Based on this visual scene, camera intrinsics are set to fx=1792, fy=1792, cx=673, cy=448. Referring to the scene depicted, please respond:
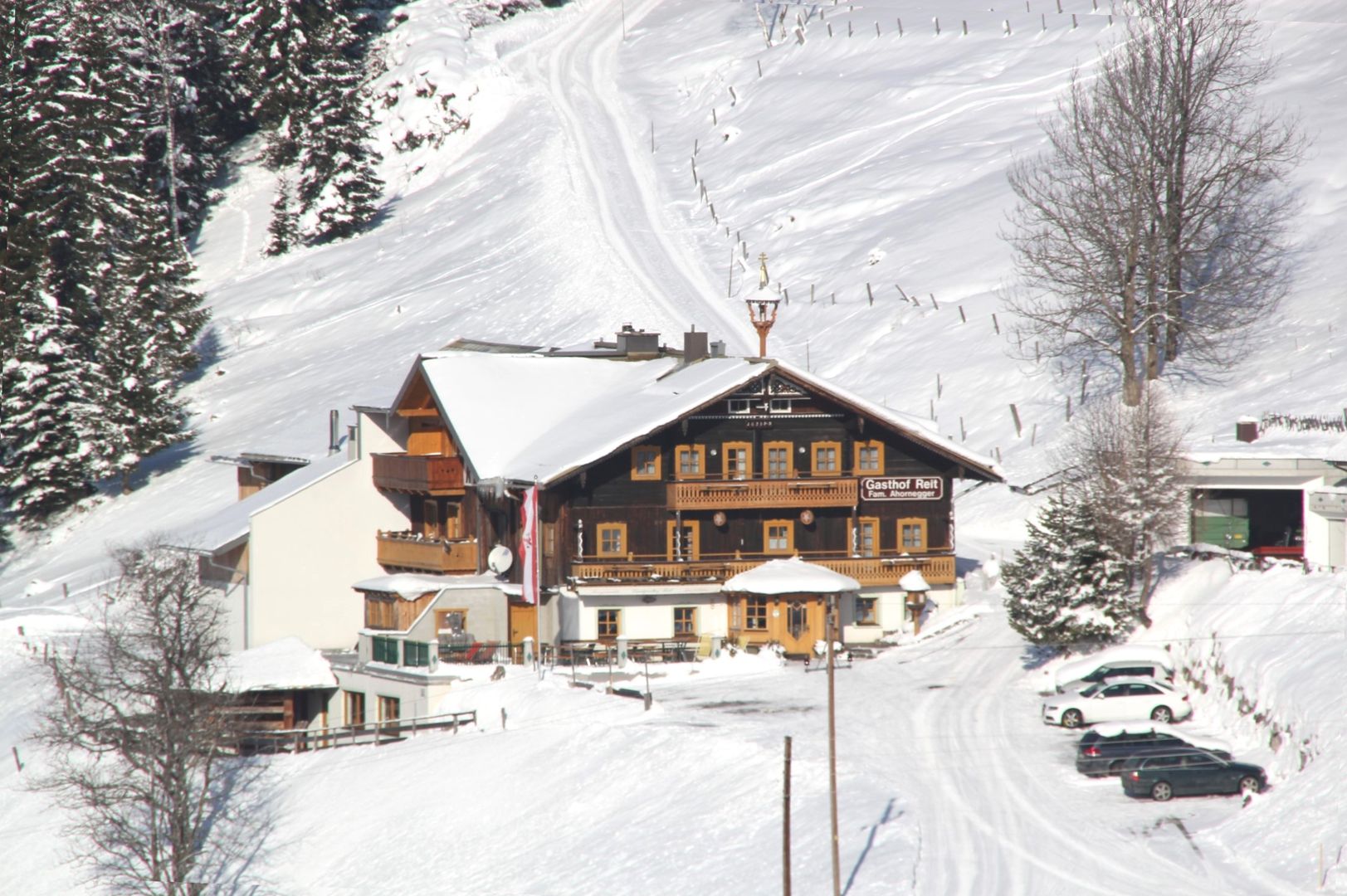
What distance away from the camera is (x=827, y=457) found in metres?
55.3

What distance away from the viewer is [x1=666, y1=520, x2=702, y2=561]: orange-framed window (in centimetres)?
5378

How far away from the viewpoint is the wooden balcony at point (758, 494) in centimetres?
5359

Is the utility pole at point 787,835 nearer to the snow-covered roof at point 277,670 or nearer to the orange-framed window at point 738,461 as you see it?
the orange-framed window at point 738,461

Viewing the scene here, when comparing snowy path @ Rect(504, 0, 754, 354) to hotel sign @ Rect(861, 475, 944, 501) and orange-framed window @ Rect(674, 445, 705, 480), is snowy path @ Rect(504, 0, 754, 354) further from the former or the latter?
orange-framed window @ Rect(674, 445, 705, 480)

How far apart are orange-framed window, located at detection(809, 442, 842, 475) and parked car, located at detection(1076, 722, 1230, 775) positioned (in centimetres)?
1820

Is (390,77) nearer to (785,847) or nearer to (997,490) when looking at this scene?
(997,490)

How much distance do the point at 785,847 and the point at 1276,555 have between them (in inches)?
1001

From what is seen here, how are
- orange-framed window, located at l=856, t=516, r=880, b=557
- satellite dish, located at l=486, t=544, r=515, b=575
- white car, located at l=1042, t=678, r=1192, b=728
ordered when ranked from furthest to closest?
orange-framed window, located at l=856, t=516, r=880, b=557, satellite dish, located at l=486, t=544, r=515, b=575, white car, located at l=1042, t=678, r=1192, b=728

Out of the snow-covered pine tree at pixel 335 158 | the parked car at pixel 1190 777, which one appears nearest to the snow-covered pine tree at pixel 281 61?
the snow-covered pine tree at pixel 335 158

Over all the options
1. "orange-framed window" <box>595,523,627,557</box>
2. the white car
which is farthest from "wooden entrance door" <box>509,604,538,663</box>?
the white car

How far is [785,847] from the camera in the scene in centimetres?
3153

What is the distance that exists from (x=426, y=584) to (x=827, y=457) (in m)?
12.9

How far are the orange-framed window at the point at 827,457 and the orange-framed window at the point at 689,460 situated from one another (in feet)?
11.5

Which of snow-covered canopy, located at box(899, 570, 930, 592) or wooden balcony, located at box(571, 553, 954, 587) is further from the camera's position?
snow-covered canopy, located at box(899, 570, 930, 592)
